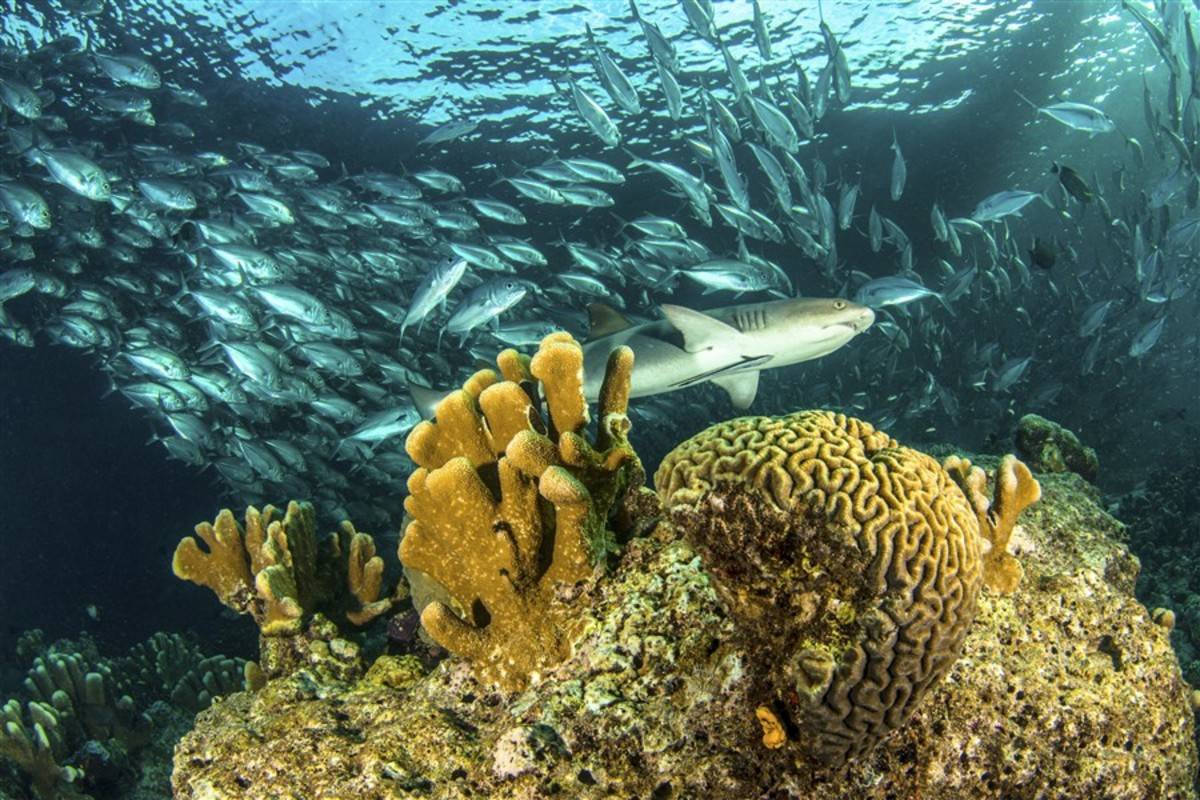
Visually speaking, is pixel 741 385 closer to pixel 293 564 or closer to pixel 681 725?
pixel 681 725

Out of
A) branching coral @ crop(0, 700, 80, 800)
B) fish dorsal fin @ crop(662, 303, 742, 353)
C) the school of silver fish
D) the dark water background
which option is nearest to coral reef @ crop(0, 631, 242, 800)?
branching coral @ crop(0, 700, 80, 800)

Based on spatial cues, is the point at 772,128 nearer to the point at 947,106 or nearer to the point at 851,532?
the point at 851,532

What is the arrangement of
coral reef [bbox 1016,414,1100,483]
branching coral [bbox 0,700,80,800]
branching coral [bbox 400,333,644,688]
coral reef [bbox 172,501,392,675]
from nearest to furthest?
1. branching coral [bbox 400,333,644,688]
2. coral reef [bbox 172,501,392,675]
3. branching coral [bbox 0,700,80,800]
4. coral reef [bbox 1016,414,1100,483]

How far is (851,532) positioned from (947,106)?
85.4ft

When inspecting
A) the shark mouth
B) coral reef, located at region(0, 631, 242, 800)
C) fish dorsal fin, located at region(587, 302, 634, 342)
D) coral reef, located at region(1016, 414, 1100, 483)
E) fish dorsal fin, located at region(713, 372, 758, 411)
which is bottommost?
coral reef, located at region(0, 631, 242, 800)

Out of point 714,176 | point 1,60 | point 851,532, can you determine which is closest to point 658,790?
point 851,532

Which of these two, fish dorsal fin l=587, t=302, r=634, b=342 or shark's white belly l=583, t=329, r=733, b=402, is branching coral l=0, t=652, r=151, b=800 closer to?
shark's white belly l=583, t=329, r=733, b=402

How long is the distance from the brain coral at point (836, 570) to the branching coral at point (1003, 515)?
1.63ft

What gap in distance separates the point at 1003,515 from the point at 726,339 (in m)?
2.05

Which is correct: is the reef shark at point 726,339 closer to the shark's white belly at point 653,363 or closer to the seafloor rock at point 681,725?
the shark's white belly at point 653,363

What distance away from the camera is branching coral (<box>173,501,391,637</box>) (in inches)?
161

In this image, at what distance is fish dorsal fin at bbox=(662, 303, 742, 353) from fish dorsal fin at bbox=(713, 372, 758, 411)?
0.83m

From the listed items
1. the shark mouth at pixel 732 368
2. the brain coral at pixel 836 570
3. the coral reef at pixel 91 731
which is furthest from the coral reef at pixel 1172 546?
the coral reef at pixel 91 731

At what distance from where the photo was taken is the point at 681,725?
2.39 m
